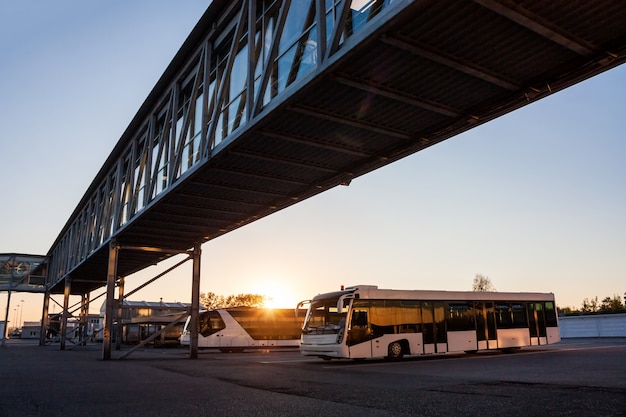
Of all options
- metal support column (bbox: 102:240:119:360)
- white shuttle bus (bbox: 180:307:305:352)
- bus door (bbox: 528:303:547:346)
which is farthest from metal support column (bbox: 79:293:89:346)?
bus door (bbox: 528:303:547:346)

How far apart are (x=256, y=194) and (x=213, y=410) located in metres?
9.11

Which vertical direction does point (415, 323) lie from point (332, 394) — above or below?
above

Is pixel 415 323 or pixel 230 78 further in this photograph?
pixel 415 323

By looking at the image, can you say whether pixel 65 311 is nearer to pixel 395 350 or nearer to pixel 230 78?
pixel 395 350

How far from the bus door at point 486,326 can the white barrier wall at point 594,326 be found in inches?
900

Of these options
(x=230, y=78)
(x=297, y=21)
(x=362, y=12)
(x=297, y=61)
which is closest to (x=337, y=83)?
(x=362, y=12)

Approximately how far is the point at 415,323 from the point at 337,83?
1195cm

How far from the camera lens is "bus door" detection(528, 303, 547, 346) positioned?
21.3 meters

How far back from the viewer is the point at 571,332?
41.4 metres

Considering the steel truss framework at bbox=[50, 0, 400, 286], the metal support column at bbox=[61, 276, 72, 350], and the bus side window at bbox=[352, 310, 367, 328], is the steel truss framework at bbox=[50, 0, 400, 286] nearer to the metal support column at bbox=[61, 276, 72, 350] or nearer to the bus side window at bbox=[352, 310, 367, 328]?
the bus side window at bbox=[352, 310, 367, 328]

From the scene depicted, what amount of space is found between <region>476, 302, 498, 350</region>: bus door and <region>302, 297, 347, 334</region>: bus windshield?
6175mm

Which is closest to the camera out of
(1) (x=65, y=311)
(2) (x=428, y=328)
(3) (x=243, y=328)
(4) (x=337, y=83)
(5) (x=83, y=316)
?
(4) (x=337, y=83)

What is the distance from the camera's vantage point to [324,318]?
706 inches

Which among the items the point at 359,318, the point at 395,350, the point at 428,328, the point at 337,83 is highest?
the point at 337,83
